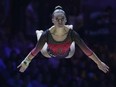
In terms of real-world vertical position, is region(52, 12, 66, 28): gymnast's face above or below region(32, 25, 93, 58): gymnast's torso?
above

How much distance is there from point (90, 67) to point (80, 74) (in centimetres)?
25

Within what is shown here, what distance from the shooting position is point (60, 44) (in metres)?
7.28

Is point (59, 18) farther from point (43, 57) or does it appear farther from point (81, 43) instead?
point (43, 57)

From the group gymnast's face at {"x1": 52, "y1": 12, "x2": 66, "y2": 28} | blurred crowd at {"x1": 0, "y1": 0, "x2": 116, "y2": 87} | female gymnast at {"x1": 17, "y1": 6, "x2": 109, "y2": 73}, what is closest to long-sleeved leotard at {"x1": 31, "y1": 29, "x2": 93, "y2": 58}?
female gymnast at {"x1": 17, "y1": 6, "x2": 109, "y2": 73}

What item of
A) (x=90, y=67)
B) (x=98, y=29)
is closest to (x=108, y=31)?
(x=98, y=29)

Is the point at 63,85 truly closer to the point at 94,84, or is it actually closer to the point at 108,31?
the point at 94,84

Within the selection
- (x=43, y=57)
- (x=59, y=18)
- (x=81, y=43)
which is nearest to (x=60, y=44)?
(x=81, y=43)

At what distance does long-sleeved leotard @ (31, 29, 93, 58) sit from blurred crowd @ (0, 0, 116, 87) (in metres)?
2.34

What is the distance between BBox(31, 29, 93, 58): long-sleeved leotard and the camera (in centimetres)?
712

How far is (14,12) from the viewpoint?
10.5 meters

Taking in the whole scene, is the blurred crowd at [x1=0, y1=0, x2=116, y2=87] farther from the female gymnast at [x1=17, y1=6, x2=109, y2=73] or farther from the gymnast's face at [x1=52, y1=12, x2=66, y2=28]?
the gymnast's face at [x1=52, y1=12, x2=66, y2=28]

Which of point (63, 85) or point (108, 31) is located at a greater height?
point (108, 31)

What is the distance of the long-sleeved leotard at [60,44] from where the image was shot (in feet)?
23.4

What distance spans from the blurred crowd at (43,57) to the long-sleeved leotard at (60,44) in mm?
2344
